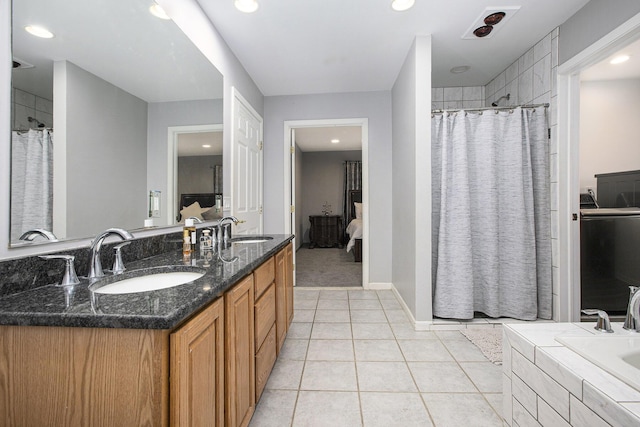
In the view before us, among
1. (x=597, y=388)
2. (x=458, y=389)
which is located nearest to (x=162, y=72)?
(x=597, y=388)

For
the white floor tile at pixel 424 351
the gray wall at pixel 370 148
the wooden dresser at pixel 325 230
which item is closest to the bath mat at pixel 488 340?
the white floor tile at pixel 424 351

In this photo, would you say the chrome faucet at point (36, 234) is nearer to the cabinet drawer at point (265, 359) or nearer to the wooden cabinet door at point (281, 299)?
the cabinet drawer at point (265, 359)

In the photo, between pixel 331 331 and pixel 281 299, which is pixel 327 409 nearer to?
pixel 281 299

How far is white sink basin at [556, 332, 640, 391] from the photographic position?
882 millimetres

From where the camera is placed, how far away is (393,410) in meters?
1.48

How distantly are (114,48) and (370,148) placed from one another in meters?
2.80

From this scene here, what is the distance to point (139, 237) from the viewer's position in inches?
56.8

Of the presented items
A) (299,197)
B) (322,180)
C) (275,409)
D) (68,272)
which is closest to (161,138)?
(68,272)

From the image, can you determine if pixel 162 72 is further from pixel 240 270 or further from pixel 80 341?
pixel 80 341

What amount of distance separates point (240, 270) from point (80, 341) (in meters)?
0.53

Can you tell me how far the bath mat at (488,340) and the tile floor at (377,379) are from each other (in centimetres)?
6

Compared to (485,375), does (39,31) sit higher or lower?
higher

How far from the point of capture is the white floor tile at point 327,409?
1395 mm

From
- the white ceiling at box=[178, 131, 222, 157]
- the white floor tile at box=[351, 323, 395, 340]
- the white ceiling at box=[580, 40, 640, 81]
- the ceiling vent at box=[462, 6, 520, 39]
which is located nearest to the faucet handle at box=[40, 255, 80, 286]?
the white ceiling at box=[178, 131, 222, 157]
